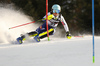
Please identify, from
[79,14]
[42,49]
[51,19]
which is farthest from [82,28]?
[42,49]

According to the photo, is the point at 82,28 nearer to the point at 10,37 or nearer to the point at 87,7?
the point at 87,7

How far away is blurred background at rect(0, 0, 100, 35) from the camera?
35.9 ft

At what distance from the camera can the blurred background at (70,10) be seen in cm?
1095

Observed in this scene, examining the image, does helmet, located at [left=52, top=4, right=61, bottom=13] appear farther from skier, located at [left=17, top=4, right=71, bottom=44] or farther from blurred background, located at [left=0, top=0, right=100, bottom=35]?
blurred background, located at [left=0, top=0, right=100, bottom=35]

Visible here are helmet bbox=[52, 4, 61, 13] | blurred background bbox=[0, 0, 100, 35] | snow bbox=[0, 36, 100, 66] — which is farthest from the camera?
blurred background bbox=[0, 0, 100, 35]

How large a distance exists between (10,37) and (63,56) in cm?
273

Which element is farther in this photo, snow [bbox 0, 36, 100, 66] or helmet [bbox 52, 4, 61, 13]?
helmet [bbox 52, 4, 61, 13]

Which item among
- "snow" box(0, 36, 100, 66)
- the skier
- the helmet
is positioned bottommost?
"snow" box(0, 36, 100, 66)

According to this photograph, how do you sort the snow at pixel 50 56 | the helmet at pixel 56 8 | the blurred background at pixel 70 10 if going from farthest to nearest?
the blurred background at pixel 70 10 → the helmet at pixel 56 8 → the snow at pixel 50 56

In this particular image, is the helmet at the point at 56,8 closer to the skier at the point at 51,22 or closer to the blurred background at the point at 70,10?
the skier at the point at 51,22

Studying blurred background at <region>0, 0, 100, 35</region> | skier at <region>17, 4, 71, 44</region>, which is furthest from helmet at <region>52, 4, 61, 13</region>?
blurred background at <region>0, 0, 100, 35</region>

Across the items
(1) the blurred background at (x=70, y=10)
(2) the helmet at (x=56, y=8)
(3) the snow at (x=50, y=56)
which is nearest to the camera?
(3) the snow at (x=50, y=56)

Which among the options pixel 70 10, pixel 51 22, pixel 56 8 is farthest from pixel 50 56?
pixel 70 10

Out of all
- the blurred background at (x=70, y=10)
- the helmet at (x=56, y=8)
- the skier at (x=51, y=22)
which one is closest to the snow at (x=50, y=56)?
the skier at (x=51, y=22)
